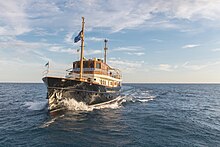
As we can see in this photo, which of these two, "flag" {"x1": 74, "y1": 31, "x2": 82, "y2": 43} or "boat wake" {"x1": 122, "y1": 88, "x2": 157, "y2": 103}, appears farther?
"boat wake" {"x1": 122, "y1": 88, "x2": 157, "y2": 103}

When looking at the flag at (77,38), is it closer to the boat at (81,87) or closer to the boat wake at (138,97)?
the boat at (81,87)

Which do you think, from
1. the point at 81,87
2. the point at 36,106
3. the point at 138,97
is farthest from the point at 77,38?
the point at 138,97

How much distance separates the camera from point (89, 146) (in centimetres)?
1102

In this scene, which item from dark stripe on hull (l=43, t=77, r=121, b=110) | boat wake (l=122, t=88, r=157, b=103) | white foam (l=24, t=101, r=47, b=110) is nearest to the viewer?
dark stripe on hull (l=43, t=77, r=121, b=110)

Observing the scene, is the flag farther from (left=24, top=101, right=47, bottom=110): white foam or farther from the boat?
(left=24, top=101, right=47, bottom=110): white foam

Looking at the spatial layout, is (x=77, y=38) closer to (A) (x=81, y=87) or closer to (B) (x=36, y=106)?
(A) (x=81, y=87)

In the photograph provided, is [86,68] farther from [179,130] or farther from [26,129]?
[179,130]

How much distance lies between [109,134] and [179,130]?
6.06 meters

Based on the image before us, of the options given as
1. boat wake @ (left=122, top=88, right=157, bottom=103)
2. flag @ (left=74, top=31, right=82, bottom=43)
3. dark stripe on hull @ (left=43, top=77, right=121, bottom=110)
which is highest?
flag @ (left=74, top=31, right=82, bottom=43)

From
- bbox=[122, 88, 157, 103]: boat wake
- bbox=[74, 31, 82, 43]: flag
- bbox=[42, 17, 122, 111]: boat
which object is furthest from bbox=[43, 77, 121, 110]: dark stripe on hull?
bbox=[122, 88, 157, 103]: boat wake

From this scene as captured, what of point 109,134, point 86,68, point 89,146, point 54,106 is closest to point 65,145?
point 89,146

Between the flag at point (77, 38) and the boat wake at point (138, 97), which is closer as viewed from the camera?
the flag at point (77, 38)

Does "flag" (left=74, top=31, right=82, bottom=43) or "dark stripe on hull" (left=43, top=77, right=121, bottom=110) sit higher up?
"flag" (left=74, top=31, right=82, bottom=43)

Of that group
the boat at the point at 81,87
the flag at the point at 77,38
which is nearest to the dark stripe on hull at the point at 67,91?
the boat at the point at 81,87
